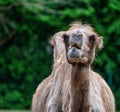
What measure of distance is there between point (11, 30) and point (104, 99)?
14.7 m

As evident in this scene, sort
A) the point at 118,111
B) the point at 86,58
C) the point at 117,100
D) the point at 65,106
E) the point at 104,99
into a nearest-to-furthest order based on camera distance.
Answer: the point at 86,58 < the point at 65,106 < the point at 104,99 < the point at 118,111 < the point at 117,100

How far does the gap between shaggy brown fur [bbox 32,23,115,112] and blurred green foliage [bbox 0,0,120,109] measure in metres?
12.5

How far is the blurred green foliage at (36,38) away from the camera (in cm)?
2450

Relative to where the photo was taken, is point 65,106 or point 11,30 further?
point 11,30

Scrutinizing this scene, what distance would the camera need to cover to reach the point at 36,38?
25.5 meters

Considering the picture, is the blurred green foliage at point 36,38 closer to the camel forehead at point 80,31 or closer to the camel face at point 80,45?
the camel forehead at point 80,31

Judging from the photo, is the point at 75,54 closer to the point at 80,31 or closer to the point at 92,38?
the point at 80,31

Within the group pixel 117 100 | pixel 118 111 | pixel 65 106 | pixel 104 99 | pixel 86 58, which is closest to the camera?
pixel 86 58

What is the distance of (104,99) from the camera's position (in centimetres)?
1102

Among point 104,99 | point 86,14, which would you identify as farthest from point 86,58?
point 86,14

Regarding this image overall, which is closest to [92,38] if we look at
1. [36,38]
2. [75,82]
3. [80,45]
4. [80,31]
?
[80,31]

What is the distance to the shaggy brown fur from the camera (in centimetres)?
909

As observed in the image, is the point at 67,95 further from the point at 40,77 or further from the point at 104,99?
the point at 40,77

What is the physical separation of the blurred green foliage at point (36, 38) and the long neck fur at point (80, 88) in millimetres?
14432
